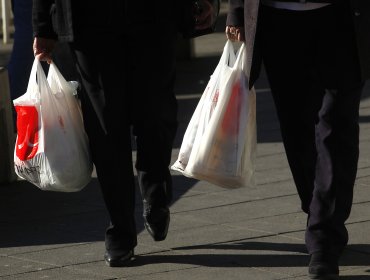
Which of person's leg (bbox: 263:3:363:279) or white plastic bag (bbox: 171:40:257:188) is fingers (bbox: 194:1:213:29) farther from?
person's leg (bbox: 263:3:363:279)

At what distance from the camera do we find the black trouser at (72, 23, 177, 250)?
5020mm

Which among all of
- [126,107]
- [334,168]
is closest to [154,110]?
[126,107]

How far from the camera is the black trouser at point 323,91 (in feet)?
15.5

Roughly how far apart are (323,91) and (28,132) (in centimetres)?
135

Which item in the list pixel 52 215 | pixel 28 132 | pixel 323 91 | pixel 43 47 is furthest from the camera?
pixel 52 215

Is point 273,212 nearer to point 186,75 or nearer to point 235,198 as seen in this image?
point 235,198

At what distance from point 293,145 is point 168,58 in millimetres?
659

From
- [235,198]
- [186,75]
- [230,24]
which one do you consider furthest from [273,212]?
[186,75]

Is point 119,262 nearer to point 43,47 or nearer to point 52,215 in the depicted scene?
point 43,47

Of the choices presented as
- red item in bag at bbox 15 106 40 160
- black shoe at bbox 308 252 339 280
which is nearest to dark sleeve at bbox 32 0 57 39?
red item in bag at bbox 15 106 40 160

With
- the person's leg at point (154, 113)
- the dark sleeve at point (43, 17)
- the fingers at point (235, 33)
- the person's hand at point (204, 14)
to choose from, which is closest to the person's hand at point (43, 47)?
the dark sleeve at point (43, 17)

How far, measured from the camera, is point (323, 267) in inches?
185

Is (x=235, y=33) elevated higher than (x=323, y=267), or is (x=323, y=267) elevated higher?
(x=235, y=33)

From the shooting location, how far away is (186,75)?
1138 centimetres
